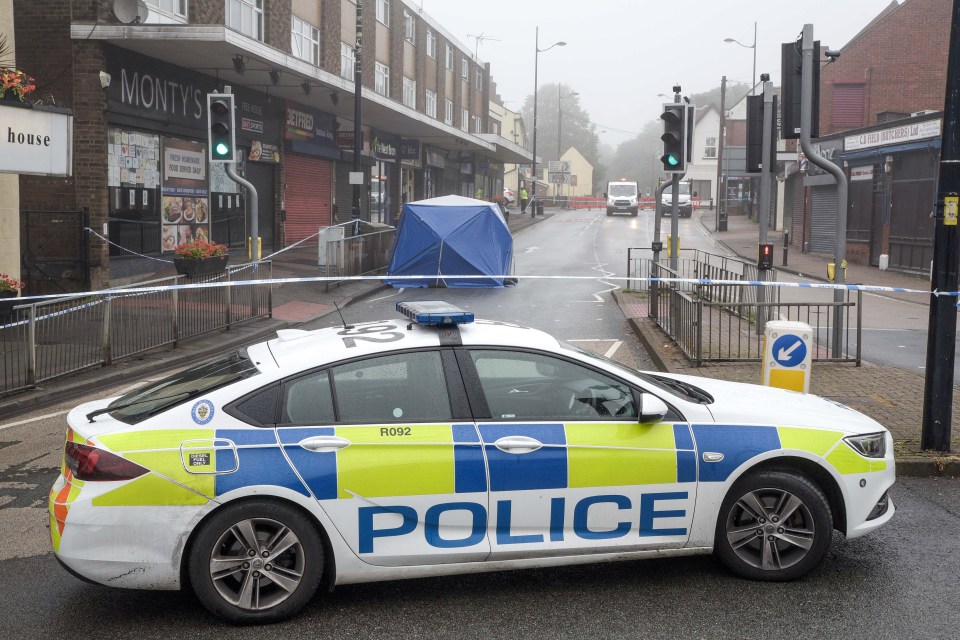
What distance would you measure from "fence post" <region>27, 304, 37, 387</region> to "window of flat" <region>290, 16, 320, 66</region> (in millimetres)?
20551

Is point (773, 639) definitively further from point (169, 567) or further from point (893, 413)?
Result: point (893, 413)

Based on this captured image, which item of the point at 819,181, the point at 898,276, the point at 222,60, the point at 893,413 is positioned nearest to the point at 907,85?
the point at 819,181

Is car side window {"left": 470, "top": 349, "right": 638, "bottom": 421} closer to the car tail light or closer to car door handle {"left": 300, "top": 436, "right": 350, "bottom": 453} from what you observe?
car door handle {"left": 300, "top": 436, "right": 350, "bottom": 453}

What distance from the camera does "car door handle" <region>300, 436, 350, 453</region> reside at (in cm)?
464

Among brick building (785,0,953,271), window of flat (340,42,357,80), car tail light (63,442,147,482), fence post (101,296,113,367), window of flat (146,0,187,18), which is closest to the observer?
car tail light (63,442,147,482)

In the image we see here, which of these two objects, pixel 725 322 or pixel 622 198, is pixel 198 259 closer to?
pixel 725 322

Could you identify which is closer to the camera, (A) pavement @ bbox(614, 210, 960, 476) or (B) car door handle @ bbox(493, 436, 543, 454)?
(B) car door handle @ bbox(493, 436, 543, 454)

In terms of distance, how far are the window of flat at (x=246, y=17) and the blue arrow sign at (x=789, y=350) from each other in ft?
63.2

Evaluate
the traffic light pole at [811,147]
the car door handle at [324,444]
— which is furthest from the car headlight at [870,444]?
the traffic light pole at [811,147]

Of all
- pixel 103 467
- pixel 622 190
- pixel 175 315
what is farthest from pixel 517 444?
pixel 622 190

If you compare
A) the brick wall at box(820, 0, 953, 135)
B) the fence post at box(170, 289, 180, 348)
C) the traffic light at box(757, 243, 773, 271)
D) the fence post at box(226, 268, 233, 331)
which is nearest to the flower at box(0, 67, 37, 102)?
the fence post at box(170, 289, 180, 348)

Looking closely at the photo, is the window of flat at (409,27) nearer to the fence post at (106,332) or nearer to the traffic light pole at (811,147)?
the fence post at (106,332)

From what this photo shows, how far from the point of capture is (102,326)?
37.2 ft

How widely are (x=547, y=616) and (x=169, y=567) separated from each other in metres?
1.80
